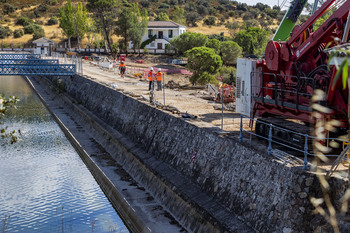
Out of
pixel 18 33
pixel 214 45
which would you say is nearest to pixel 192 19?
pixel 18 33

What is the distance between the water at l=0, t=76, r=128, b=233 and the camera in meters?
16.3

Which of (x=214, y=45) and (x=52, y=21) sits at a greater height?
(x=52, y=21)

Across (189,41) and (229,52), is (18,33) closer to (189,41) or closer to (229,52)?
(189,41)

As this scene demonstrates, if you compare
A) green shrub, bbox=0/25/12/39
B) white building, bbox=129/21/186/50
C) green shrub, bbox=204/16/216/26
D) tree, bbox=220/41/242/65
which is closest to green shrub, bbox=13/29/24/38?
green shrub, bbox=0/25/12/39

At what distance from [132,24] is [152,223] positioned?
65.1 metres

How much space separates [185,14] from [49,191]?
97143 mm

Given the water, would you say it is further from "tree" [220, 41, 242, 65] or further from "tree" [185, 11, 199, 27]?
"tree" [185, 11, 199, 27]

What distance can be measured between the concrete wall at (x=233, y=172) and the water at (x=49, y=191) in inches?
116

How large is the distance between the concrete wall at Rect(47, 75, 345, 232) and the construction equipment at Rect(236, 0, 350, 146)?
1.43m

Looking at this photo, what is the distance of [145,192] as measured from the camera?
711 inches

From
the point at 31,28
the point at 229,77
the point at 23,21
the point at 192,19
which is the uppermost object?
the point at 192,19

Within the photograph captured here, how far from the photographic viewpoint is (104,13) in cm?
8225

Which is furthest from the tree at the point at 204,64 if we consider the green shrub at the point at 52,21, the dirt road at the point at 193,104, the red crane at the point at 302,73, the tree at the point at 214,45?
the green shrub at the point at 52,21

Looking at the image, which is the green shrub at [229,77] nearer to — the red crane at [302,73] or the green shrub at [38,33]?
the red crane at [302,73]
